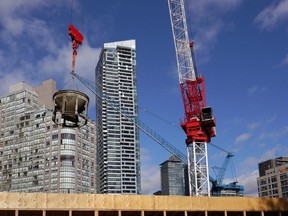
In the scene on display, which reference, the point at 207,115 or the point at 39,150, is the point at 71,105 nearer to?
the point at 207,115

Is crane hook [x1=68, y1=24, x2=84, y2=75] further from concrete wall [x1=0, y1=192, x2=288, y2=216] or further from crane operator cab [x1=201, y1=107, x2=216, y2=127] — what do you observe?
crane operator cab [x1=201, y1=107, x2=216, y2=127]

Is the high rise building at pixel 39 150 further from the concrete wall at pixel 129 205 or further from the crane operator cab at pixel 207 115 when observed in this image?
the concrete wall at pixel 129 205

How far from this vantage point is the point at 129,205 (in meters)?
38.7

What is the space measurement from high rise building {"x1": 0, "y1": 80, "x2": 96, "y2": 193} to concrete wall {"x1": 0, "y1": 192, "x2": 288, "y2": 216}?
100397 millimetres

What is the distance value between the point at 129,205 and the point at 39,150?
121012 millimetres

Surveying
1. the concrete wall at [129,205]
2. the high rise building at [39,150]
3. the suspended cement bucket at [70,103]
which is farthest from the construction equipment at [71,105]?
the high rise building at [39,150]

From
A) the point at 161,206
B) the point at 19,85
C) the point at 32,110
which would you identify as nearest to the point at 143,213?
the point at 161,206

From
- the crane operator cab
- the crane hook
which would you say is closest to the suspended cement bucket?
the crane hook

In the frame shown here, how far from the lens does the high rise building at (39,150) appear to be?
5744 inches

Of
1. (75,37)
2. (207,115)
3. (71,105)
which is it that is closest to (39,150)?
(207,115)

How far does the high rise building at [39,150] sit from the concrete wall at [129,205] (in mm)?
100397

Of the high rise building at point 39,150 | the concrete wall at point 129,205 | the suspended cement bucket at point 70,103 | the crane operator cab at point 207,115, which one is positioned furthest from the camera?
the high rise building at point 39,150

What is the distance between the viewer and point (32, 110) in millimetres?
166375

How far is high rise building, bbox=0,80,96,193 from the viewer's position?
14589 cm
